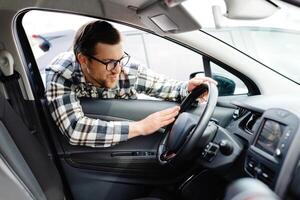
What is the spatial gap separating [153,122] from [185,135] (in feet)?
0.77

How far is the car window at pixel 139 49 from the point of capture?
2.26m

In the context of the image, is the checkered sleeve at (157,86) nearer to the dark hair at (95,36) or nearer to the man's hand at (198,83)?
the man's hand at (198,83)

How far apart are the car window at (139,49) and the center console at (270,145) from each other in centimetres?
51

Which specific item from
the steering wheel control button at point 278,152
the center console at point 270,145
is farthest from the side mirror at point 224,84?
the steering wheel control button at point 278,152

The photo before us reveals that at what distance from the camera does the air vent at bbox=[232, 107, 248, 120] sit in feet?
6.40

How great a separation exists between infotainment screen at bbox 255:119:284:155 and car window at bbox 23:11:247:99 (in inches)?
20.0

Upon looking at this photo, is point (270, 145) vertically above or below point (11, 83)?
below

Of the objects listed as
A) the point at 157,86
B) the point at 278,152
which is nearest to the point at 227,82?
the point at 157,86

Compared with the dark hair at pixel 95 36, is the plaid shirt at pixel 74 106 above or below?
below

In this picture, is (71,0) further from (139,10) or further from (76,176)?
(76,176)

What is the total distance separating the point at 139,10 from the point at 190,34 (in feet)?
0.82

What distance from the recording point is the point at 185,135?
5.77 feet

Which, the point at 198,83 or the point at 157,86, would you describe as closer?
the point at 198,83

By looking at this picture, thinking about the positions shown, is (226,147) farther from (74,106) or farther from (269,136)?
(74,106)
